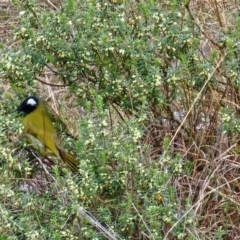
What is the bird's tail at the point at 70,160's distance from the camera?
4133mm

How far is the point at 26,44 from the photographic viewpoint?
4.26 m


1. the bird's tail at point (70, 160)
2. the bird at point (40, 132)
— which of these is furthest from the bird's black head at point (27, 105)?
the bird's tail at point (70, 160)

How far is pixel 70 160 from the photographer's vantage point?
13.7 feet

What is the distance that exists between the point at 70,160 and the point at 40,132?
311 millimetres

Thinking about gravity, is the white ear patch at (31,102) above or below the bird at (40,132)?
above

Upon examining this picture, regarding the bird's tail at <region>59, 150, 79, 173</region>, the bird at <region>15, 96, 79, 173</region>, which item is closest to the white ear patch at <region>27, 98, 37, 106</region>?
the bird at <region>15, 96, 79, 173</region>

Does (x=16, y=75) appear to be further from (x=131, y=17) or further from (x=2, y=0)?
(x=2, y=0)

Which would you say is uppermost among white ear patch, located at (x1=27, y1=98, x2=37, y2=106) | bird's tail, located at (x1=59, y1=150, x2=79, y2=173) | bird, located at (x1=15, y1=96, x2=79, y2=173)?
white ear patch, located at (x1=27, y1=98, x2=37, y2=106)

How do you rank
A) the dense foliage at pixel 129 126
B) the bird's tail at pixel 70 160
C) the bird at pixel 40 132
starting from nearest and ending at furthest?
the dense foliage at pixel 129 126 < the bird's tail at pixel 70 160 < the bird at pixel 40 132

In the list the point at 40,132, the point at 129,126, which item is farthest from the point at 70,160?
the point at 129,126

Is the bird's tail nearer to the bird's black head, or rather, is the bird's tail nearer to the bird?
the bird

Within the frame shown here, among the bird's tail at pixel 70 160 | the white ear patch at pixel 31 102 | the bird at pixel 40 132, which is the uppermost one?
the white ear patch at pixel 31 102

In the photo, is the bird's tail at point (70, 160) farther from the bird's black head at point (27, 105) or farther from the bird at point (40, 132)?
the bird's black head at point (27, 105)

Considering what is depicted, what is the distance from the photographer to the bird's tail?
4.13m
